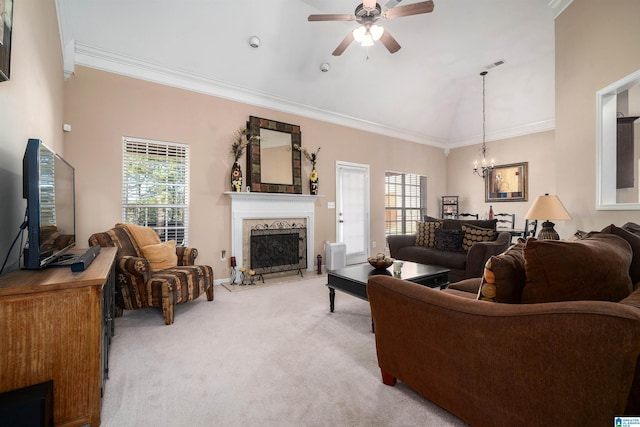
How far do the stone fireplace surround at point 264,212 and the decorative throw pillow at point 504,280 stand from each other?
3731 mm

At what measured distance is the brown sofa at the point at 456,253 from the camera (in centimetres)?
363

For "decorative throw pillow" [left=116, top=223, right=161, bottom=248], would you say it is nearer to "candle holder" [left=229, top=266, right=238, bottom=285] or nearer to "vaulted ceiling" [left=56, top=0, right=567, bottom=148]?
"candle holder" [left=229, top=266, right=238, bottom=285]

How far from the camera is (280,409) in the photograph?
1.58m

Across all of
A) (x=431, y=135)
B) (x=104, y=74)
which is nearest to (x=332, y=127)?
(x=431, y=135)

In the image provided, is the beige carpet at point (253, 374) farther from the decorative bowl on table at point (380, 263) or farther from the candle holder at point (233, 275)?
the candle holder at point (233, 275)

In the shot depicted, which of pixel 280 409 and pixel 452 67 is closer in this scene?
pixel 280 409

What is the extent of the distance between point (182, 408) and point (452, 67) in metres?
6.52

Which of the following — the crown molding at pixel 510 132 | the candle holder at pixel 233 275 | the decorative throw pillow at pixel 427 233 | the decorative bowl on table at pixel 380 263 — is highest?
the crown molding at pixel 510 132

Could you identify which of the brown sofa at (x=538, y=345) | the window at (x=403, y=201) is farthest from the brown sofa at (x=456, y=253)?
the brown sofa at (x=538, y=345)

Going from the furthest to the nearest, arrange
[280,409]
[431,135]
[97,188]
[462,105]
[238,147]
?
[431,135]
[462,105]
[238,147]
[97,188]
[280,409]

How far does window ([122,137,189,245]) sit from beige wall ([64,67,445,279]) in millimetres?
93

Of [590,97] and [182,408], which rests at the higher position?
[590,97]

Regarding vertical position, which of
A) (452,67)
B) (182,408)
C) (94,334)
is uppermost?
(452,67)

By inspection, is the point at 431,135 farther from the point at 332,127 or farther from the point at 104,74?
the point at 104,74
